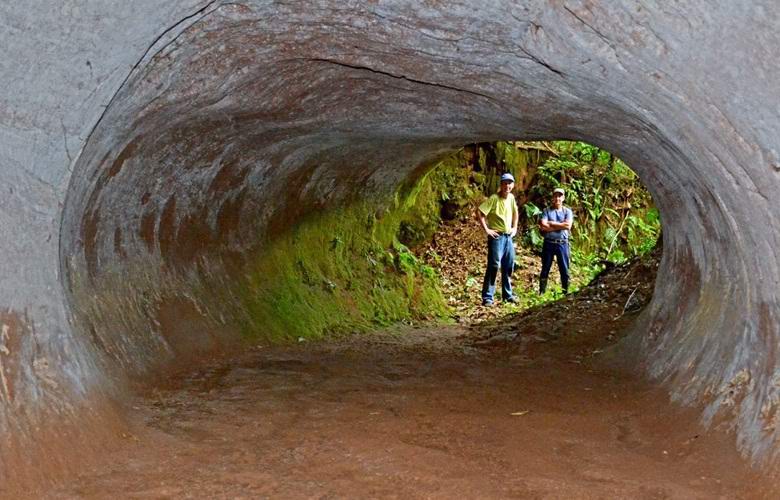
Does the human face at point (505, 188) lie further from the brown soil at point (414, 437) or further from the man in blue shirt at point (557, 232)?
the brown soil at point (414, 437)

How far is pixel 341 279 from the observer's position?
36.9ft

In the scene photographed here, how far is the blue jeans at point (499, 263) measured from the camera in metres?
12.8

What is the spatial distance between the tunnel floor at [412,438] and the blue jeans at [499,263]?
5.57m

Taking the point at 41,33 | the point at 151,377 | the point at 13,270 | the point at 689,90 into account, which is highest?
the point at 41,33

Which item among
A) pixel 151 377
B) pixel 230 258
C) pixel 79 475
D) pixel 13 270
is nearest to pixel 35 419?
pixel 79 475

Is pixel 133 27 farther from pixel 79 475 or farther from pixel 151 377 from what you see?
pixel 151 377

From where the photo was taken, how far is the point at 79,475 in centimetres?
383

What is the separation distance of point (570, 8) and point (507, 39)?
0.56 m

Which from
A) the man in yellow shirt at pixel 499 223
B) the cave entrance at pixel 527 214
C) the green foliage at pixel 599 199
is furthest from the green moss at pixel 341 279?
the green foliage at pixel 599 199

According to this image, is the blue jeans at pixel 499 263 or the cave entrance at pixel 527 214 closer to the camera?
the blue jeans at pixel 499 263

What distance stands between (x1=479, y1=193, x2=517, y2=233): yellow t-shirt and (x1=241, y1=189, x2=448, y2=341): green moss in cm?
152

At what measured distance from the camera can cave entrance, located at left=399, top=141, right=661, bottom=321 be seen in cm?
1491

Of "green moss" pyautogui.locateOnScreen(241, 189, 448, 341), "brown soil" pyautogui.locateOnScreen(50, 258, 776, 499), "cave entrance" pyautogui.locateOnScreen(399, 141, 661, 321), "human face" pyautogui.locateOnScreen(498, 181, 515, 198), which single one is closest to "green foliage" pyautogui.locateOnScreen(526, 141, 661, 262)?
"cave entrance" pyautogui.locateOnScreen(399, 141, 661, 321)

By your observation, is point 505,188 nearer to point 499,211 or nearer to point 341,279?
point 499,211
